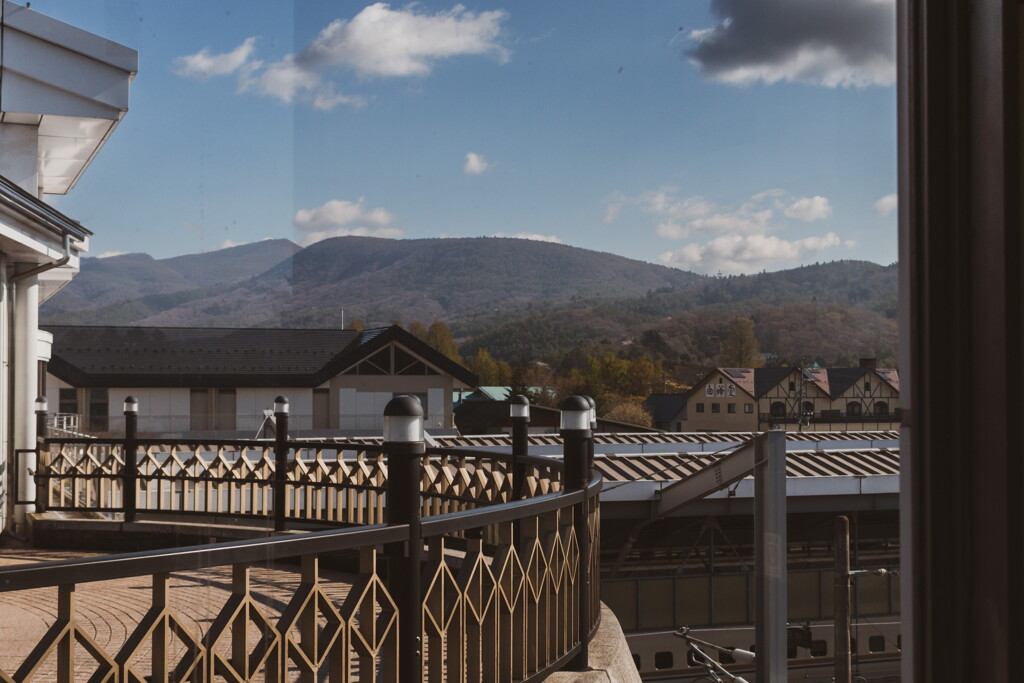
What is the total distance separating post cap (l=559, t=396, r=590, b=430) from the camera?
7.72 feet

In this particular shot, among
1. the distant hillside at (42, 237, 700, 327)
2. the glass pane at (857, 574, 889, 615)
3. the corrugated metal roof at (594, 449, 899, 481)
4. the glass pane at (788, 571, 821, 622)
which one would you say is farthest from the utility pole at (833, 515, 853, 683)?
the glass pane at (788, 571, 821, 622)

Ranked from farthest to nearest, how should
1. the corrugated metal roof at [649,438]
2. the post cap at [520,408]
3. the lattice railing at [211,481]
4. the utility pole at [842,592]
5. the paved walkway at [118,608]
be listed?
the corrugated metal roof at [649,438]
the lattice railing at [211,481]
the post cap at [520,408]
the paved walkway at [118,608]
the utility pole at [842,592]

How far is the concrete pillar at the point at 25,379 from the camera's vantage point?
4.80 metres

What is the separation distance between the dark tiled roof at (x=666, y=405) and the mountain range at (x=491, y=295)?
219mm

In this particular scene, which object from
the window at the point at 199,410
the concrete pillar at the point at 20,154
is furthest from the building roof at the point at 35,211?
the window at the point at 199,410

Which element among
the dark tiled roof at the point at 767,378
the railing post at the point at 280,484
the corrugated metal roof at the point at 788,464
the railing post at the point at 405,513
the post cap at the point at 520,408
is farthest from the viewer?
the corrugated metal roof at the point at 788,464

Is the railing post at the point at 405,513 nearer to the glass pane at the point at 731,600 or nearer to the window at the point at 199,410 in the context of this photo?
the window at the point at 199,410

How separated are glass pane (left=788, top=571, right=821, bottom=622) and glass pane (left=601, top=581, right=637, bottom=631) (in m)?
1.39

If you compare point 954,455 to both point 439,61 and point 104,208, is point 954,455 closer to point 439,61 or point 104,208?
point 104,208

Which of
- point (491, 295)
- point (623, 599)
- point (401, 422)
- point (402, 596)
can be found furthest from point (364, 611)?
point (623, 599)

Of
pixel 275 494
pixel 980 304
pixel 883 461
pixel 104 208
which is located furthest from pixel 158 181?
pixel 883 461

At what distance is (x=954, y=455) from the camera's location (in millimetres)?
849

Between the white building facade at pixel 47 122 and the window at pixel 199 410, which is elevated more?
the white building facade at pixel 47 122

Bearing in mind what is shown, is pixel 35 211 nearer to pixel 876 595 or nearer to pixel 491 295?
pixel 491 295
